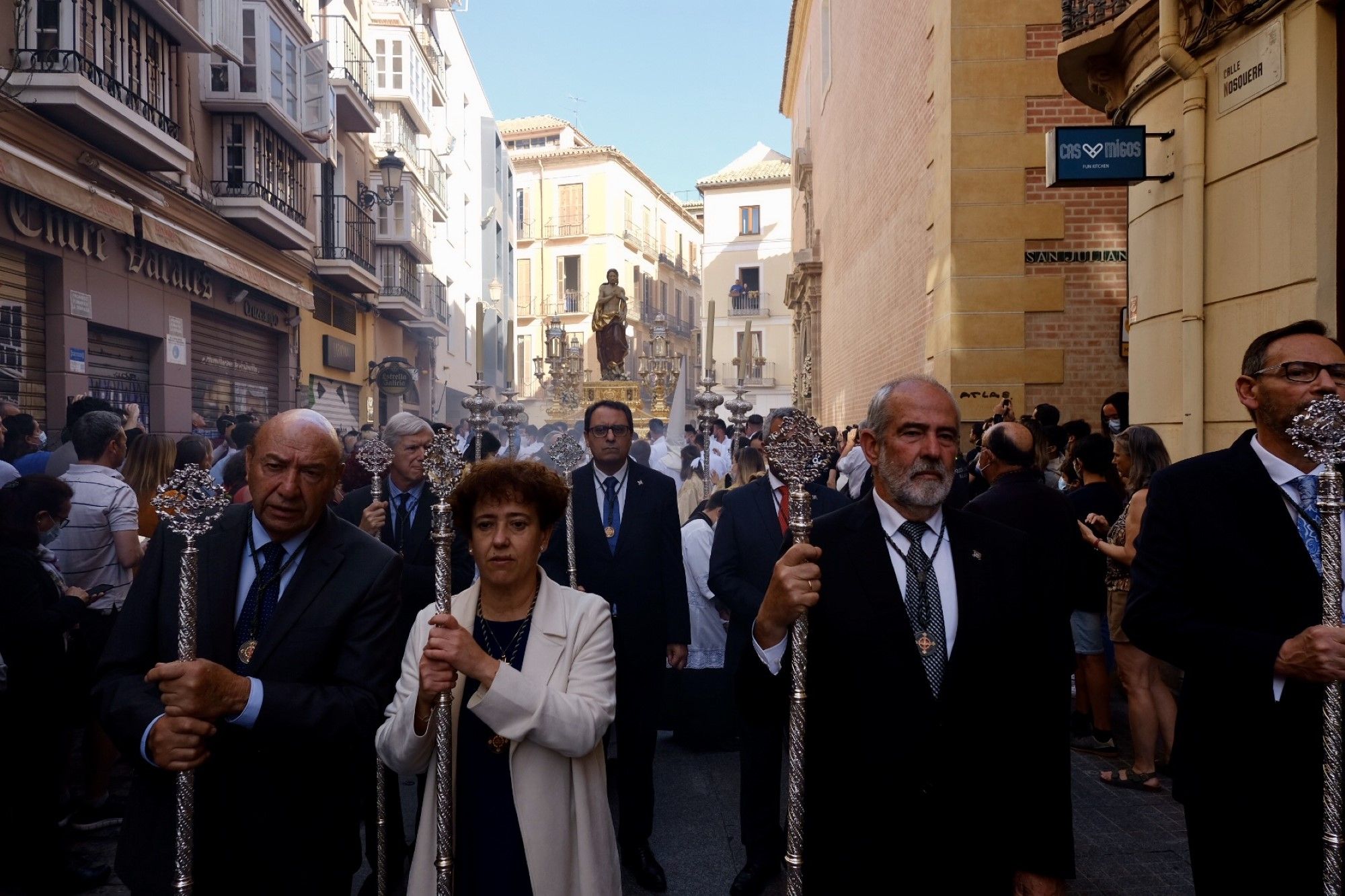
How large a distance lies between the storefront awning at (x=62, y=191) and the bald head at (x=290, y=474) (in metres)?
9.55

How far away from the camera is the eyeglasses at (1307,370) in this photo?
2.84 m

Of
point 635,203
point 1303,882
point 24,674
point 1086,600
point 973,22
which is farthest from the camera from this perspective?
point 635,203

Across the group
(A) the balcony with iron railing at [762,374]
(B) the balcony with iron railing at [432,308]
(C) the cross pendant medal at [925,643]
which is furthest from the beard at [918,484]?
(A) the balcony with iron railing at [762,374]

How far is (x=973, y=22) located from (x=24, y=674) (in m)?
10.9

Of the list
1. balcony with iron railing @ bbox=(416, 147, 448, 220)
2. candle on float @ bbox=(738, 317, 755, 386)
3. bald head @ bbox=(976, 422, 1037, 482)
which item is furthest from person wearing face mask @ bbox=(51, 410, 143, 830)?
balcony with iron railing @ bbox=(416, 147, 448, 220)

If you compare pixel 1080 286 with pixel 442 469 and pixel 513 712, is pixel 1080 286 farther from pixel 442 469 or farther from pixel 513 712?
pixel 513 712

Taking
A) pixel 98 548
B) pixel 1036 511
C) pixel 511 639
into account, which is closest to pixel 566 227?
pixel 98 548

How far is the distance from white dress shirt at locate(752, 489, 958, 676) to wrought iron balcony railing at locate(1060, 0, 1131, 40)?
7.46 metres

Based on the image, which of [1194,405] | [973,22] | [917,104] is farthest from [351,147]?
[1194,405]

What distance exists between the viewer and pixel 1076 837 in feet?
16.9

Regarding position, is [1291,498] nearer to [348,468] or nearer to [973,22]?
[348,468]

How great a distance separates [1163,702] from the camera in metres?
5.93

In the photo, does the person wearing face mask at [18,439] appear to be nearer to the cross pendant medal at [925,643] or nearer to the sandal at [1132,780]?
the cross pendant medal at [925,643]

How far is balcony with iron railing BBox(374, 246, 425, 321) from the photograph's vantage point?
2953 centimetres
